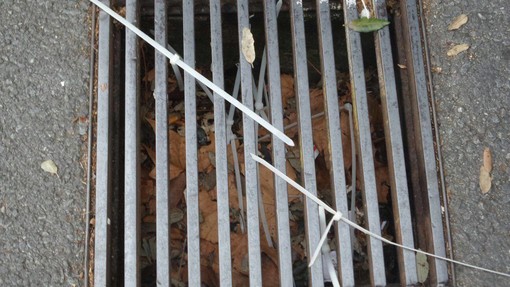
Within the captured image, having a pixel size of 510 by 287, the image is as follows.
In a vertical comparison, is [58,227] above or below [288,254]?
above

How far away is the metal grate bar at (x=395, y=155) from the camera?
181cm

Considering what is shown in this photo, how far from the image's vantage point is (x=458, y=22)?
1963mm

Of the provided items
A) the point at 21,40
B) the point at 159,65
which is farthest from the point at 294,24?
the point at 21,40

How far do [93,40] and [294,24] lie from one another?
62 cm

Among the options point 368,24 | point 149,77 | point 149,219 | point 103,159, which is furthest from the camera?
point 149,77

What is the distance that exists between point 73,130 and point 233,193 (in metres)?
0.57

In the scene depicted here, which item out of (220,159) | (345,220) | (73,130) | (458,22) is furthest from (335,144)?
(73,130)

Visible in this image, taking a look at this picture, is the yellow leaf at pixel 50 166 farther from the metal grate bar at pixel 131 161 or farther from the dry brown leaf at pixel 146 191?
the dry brown leaf at pixel 146 191

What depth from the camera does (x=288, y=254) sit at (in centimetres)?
181

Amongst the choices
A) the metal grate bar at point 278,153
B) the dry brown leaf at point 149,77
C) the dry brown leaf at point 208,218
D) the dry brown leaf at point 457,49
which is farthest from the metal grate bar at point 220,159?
the dry brown leaf at point 457,49

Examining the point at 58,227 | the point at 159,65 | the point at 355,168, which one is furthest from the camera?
the point at 355,168

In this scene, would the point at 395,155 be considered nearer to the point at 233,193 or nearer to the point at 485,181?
the point at 485,181

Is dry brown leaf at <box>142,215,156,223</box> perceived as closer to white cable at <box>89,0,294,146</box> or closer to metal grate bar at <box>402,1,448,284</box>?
white cable at <box>89,0,294,146</box>

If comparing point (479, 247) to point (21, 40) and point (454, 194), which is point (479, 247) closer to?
point (454, 194)
